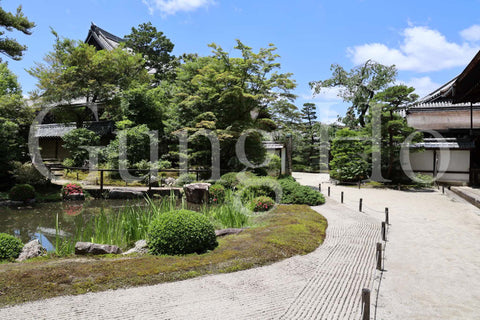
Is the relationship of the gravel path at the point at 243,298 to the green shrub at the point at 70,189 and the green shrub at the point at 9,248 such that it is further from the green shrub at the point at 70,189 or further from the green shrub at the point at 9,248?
the green shrub at the point at 70,189

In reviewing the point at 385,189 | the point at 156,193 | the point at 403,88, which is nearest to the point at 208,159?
the point at 156,193

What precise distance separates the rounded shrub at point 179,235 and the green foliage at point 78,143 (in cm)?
1653

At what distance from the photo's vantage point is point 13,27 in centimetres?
1399

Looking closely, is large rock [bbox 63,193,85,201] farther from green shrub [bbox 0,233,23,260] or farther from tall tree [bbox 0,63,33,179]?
green shrub [bbox 0,233,23,260]

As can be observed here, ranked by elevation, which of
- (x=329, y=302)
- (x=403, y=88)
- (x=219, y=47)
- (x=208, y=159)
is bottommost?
(x=329, y=302)

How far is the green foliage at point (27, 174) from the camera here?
15558 mm

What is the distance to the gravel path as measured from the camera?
11.8 feet

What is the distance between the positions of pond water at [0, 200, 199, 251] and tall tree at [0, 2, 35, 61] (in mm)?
7395

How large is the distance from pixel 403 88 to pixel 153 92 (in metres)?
16.2

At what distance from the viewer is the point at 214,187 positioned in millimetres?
13383

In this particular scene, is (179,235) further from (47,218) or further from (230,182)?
(230,182)

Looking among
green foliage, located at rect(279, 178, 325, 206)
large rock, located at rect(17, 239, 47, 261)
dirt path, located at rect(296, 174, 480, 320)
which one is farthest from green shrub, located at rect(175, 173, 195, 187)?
large rock, located at rect(17, 239, 47, 261)

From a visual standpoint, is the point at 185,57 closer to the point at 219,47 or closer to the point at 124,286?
the point at 219,47

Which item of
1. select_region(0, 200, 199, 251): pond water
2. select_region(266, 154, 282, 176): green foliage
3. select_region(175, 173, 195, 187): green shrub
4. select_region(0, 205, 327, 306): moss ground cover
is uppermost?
select_region(266, 154, 282, 176): green foliage
